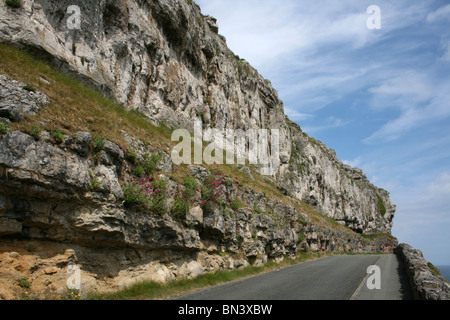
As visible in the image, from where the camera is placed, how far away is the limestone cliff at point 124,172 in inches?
319

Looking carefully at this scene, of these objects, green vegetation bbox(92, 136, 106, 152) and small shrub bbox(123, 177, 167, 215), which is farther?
small shrub bbox(123, 177, 167, 215)

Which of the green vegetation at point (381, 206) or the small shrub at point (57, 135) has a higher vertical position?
the green vegetation at point (381, 206)

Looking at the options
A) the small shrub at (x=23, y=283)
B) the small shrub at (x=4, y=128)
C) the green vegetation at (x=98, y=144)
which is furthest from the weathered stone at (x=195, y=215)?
the small shrub at (x=4, y=128)

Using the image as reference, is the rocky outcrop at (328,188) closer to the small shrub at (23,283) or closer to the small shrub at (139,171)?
the small shrub at (139,171)

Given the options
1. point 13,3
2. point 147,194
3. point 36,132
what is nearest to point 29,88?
point 36,132

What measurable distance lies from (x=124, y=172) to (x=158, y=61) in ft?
55.5

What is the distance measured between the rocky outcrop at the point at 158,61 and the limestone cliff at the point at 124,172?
0.31 ft

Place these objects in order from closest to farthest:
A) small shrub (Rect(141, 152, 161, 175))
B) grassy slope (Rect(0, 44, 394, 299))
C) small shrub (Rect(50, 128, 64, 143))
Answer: small shrub (Rect(50, 128, 64, 143))
grassy slope (Rect(0, 44, 394, 299))
small shrub (Rect(141, 152, 161, 175))

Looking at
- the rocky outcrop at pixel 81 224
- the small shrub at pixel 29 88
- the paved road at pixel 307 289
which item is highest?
the small shrub at pixel 29 88

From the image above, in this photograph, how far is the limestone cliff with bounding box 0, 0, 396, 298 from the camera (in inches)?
319

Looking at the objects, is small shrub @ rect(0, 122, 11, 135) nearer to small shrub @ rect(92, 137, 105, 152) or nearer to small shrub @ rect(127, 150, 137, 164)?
small shrub @ rect(92, 137, 105, 152)

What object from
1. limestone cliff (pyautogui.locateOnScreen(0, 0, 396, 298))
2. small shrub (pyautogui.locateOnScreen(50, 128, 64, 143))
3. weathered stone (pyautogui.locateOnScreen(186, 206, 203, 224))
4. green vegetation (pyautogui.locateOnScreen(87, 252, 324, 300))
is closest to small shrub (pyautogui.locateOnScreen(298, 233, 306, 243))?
limestone cliff (pyautogui.locateOnScreen(0, 0, 396, 298))

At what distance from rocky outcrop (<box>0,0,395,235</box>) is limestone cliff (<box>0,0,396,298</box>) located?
0.09m

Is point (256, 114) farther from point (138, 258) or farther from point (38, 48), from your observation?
point (138, 258)
